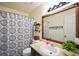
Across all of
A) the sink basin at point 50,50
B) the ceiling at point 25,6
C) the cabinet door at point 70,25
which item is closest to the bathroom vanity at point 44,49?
the sink basin at point 50,50

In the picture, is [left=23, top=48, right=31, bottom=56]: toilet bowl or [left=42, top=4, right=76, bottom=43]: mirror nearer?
[left=42, top=4, right=76, bottom=43]: mirror

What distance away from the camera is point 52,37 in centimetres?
143

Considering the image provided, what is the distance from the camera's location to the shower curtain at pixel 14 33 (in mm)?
1417

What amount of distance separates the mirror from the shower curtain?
21cm

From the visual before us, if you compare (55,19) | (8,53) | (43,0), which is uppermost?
(43,0)

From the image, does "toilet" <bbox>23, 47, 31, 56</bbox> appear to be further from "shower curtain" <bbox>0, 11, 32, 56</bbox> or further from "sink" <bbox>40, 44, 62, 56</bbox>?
"sink" <bbox>40, 44, 62, 56</bbox>

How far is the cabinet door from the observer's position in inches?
51.4

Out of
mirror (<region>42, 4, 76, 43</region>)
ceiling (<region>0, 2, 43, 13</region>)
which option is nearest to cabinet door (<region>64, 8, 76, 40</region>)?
mirror (<region>42, 4, 76, 43</region>)

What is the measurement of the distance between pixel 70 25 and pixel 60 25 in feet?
0.38

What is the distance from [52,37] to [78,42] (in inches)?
12.0

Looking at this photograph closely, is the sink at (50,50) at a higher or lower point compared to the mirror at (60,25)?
lower

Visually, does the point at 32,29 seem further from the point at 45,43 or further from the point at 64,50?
the point at 64,50

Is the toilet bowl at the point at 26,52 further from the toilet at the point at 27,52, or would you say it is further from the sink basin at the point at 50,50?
the sink basin at the point at 50,50

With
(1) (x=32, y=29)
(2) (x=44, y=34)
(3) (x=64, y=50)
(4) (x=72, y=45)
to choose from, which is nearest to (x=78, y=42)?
(4) (x=72, y=45)
